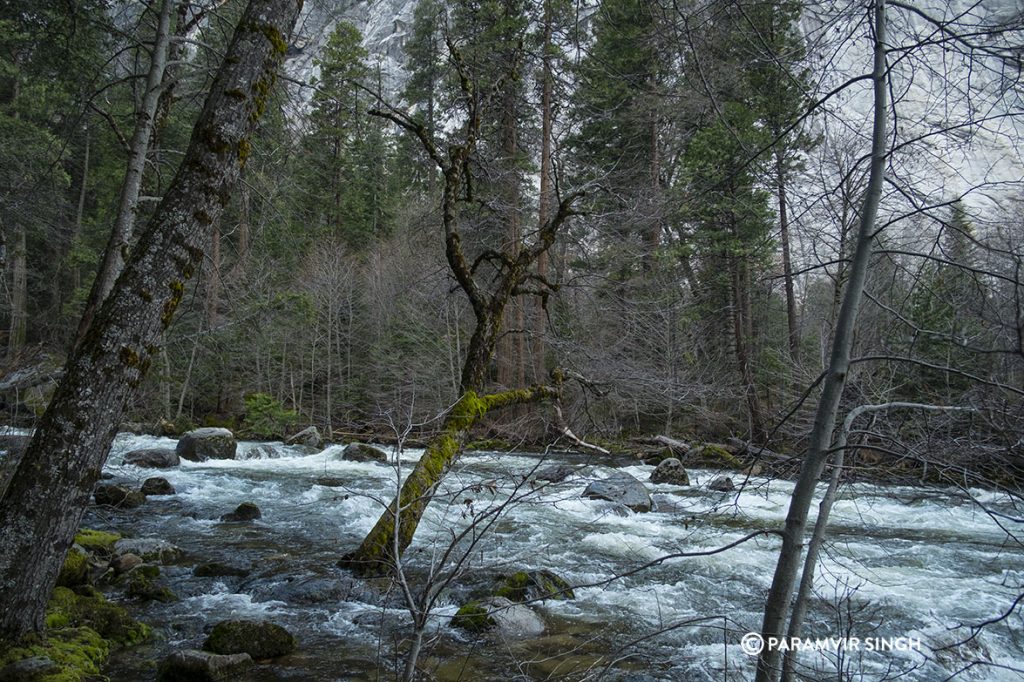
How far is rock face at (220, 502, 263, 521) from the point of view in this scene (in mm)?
9516

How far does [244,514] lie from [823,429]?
368 inches

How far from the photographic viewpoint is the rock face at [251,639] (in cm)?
470

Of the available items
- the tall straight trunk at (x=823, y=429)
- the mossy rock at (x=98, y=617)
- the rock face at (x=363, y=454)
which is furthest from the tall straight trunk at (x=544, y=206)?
the tall straight trunk at (x=823, y=429)

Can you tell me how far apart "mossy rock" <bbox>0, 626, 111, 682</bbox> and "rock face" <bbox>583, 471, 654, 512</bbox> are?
6.98 meters

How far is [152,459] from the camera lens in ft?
46.0

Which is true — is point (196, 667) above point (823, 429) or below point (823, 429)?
below

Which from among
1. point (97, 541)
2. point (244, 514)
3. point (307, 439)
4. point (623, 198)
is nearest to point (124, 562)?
point (97, 541)

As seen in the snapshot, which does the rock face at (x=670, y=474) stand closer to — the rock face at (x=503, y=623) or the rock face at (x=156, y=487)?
the rock face at (x=503, y=623)

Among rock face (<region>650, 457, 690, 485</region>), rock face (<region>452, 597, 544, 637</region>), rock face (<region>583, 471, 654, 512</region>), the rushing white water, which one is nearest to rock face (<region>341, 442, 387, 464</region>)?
the rushing white water

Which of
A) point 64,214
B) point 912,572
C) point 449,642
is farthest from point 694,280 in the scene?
point 64,214

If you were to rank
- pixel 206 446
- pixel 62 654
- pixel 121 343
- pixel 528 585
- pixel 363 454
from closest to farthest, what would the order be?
pixel 121 343 < pixel 62 654 < pixel 528 585 < pixel 206 446 < pixel 363 454

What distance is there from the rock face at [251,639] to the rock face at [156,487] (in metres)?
7.25

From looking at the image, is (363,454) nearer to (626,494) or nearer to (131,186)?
(626,494)

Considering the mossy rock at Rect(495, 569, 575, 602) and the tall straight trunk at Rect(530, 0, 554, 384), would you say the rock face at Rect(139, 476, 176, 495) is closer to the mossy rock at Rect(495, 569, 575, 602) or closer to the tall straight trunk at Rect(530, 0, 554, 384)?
the tall straight trunk at Rect(530, 0, 554, 384)
